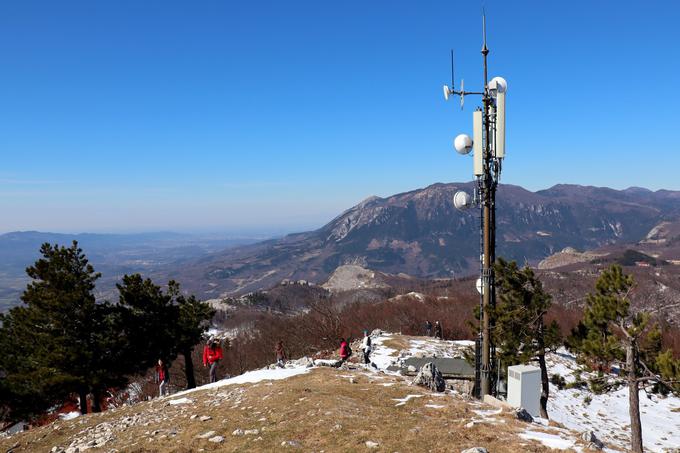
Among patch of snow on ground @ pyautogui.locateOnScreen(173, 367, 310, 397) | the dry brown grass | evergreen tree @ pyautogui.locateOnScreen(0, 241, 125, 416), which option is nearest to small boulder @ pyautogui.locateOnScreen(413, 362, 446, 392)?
the dry brown grass

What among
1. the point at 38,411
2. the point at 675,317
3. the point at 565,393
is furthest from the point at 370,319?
the point at 675,317

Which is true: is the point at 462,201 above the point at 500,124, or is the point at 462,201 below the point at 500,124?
below

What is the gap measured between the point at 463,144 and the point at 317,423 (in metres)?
10.0

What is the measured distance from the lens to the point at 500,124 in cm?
1416

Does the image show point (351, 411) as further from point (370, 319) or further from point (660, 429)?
point (370, 319)

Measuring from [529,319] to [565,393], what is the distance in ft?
52.3

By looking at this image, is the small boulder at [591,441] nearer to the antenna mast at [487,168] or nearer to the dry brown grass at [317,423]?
the dry brown grass at [317,423]

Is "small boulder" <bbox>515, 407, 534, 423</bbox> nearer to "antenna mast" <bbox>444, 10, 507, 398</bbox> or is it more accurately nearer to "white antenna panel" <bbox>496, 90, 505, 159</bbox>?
"antenna mast" <bbox>444, 10, 507, 398</bbox>

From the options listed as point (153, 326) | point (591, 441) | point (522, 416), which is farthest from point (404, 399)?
point (153, 326)

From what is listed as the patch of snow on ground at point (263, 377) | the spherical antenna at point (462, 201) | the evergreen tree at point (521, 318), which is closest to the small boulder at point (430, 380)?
the patch of snow on ground at point (263, 377)

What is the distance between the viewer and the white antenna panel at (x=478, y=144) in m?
14.4

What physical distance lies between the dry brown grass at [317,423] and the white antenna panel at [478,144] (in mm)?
7630

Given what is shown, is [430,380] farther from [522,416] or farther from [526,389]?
[522,416]

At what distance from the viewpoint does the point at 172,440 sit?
35.1 ft
